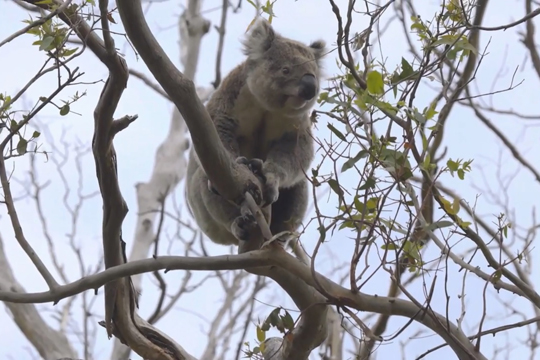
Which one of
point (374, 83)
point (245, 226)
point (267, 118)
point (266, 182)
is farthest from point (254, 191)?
point (267, 118)

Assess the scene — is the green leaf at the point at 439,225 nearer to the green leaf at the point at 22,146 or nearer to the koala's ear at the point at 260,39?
→ the green leaf at the point at 22,146

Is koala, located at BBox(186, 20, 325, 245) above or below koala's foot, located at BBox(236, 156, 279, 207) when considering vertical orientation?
above

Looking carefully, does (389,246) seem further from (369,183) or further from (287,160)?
(287,160)

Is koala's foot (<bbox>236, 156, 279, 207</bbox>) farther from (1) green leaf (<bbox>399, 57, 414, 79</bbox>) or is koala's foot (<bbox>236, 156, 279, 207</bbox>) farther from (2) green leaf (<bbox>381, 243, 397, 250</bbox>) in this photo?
(1) green leaf (<bbox>399, 57, 414, 79</bbox>)

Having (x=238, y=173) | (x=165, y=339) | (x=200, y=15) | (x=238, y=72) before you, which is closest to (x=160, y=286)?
(x=238, y=72)

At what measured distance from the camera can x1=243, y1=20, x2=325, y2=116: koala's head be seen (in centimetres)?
448

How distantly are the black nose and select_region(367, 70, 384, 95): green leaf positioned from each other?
1988 mm

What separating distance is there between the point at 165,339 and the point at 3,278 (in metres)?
2.66

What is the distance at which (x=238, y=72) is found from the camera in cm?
484

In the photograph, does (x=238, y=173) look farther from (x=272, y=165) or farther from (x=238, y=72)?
(x=238, y=72)

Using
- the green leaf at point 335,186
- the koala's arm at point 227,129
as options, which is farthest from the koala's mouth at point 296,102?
the green leaf at point 335,186

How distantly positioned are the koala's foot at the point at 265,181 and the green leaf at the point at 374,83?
153 centimetres

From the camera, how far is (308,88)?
4.40m

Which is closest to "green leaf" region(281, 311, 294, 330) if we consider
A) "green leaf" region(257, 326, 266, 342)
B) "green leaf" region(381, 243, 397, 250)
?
"green leaf" region(257, 326, 266, 342)
